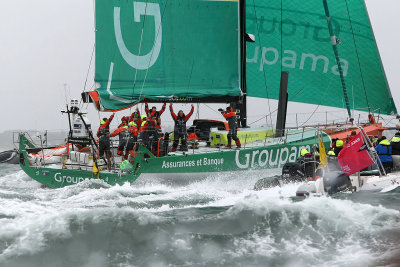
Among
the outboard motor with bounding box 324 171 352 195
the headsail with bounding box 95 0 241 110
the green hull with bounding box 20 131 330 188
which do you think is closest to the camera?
the outboard motor with bounding box 324 171 352 195

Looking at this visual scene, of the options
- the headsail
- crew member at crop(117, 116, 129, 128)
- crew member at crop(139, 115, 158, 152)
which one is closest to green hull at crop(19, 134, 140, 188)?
crew member at crop(139, 115, 158, 152)

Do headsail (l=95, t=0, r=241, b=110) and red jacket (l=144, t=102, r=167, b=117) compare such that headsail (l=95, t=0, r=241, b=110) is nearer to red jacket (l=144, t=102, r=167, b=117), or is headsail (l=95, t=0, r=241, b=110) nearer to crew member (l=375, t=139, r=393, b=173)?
red jacket (l=144, t=102, r=167, b=117)

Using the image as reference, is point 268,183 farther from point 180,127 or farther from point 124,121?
point 124,121

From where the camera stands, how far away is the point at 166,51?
13992mm

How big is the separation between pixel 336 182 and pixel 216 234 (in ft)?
10.3

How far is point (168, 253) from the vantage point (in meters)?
6.87

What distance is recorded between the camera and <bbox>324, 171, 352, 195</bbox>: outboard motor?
9.51m

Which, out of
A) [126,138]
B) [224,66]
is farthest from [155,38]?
[126,138]

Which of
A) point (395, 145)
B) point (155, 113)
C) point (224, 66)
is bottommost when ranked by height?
point (395, 145)

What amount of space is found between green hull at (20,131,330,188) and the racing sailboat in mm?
22

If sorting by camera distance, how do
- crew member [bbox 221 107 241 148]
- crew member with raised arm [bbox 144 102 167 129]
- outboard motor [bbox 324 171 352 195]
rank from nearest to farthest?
outboard motor [bbox 324 171 352 195], crew member [bbox 221 107 241 148], crew member with raised arm [bbox 144 102 167 129]

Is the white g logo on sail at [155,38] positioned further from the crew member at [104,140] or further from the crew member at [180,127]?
the crew member at [104,140]

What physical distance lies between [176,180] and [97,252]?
5.07 meters

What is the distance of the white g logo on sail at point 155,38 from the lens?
13.7 meters
